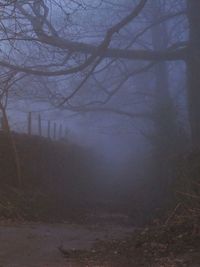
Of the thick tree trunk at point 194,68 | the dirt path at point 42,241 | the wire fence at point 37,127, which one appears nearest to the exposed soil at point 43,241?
the dirt path at point 42,241

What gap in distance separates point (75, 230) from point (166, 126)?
31.3 ft

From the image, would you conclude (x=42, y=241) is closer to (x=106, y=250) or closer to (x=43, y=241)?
(x=43, y=241)

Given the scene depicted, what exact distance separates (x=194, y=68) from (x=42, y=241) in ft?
37.2

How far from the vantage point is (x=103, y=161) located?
31.6 meters

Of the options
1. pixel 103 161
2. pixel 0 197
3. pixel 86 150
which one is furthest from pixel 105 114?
pixel 0 197

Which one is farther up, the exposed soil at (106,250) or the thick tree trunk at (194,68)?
the thick tree trunk at (194,68)

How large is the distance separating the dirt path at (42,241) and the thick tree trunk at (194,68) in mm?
6372

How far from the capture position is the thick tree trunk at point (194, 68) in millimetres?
22391

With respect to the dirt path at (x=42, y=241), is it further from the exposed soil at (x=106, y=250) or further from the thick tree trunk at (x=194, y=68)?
the thick tree trunk at (x=194, y=68)

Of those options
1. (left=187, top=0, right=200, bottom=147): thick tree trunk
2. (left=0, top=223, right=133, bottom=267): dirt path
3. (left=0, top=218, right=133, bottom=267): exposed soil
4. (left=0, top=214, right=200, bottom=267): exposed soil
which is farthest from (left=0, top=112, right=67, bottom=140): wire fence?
(left=0, top=214, right=200, bottom=267): exposed soil

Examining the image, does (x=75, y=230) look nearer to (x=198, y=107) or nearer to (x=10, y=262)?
(x=10, y=262)

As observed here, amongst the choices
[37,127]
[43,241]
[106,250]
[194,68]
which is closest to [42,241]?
[43,241]

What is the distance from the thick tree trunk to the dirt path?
6.37 metres

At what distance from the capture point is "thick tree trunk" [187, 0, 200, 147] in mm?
22391
